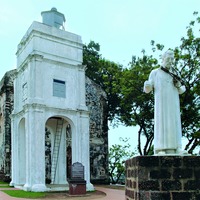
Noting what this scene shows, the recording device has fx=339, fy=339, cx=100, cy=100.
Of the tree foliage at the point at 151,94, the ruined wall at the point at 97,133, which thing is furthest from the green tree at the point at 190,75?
the ruined wall at the point at 97,133

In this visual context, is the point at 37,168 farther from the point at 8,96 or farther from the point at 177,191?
the point at 177,191

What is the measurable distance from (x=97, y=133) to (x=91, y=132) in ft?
1.71

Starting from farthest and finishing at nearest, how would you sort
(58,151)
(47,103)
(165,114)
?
(58,151), (47,103), (165,114)

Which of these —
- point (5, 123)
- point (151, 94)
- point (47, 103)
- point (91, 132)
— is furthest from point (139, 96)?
point (5, 123)

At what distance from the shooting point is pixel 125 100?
19344 millimetres

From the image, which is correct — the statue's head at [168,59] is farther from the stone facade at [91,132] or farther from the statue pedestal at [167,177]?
the stone facade at [91,132]

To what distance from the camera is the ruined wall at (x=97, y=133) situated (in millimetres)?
23312

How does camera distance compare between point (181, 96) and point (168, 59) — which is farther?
point (181, 96)

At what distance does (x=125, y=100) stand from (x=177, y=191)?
45.2ft

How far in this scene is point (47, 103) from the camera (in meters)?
16.6

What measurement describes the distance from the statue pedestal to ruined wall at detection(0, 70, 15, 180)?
17043 millimetres

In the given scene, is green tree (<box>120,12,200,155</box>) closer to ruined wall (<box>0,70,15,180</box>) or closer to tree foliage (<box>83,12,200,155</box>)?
tree foliage (<box>83,12,200,155</box>)

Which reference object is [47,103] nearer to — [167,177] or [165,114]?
[165,114]

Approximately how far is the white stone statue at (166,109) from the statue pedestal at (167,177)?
0.25m
